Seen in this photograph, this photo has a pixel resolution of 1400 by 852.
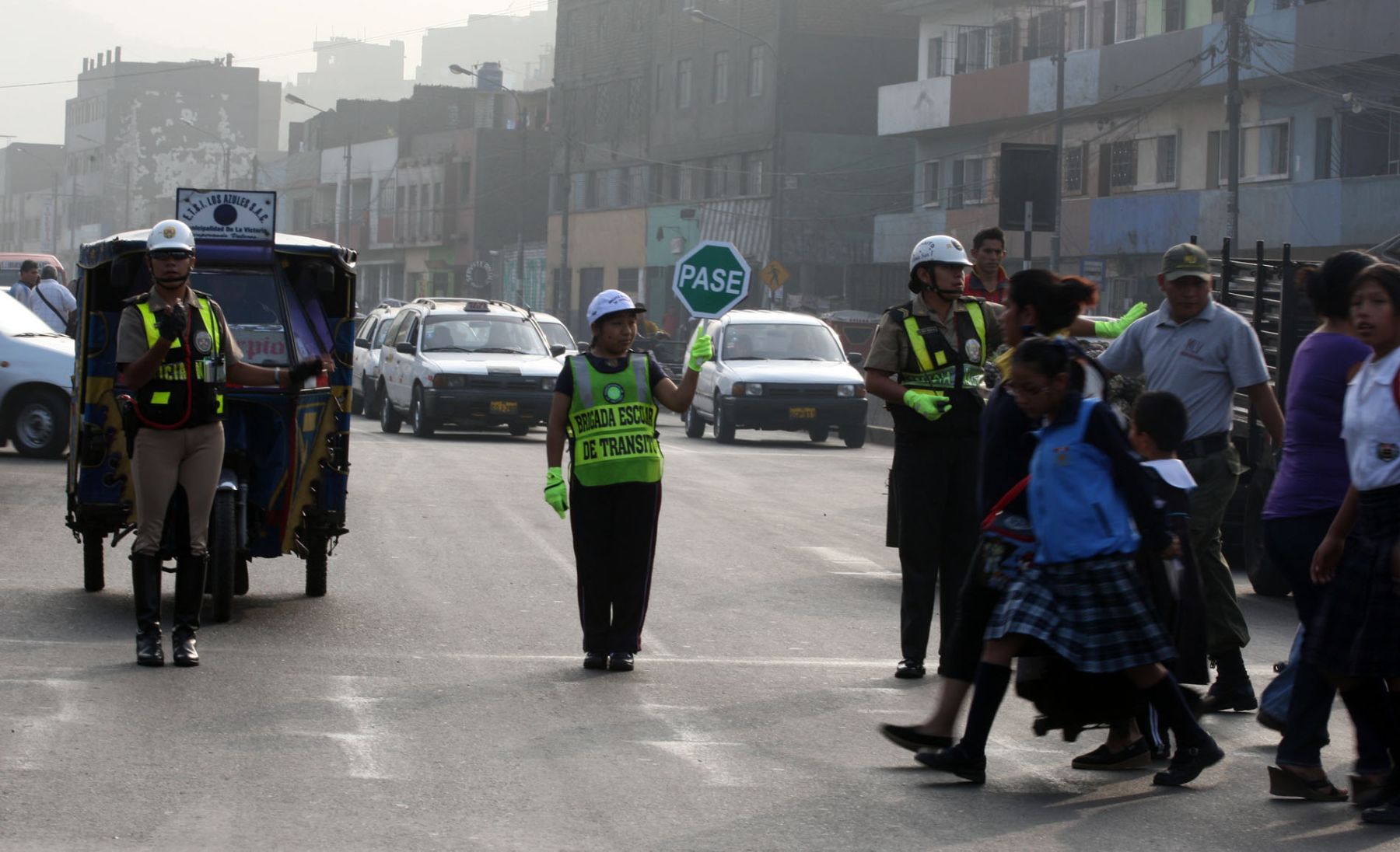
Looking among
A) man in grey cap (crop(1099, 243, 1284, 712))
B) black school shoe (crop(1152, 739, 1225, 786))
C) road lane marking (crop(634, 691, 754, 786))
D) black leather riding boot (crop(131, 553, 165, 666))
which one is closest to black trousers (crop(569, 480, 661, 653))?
road lane marking (crop(634, 691, 754, 786))

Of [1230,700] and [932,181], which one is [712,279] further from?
[932,181]

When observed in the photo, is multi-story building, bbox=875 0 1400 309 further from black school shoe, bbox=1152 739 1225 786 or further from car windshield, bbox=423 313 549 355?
black school shoe, bbox=1152 739 1225 786

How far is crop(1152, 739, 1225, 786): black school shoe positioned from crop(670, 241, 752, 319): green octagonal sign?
2038 cm

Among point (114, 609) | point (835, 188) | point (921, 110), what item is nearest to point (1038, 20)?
point (921, 110)

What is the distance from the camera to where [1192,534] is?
8039mm

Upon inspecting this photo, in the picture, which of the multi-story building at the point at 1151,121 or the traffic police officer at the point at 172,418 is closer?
the traffic police officer at the point at 172,418

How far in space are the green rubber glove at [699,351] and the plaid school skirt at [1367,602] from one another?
134 inches

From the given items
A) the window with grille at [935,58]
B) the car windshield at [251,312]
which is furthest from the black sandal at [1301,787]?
the window with grille at [935,58]

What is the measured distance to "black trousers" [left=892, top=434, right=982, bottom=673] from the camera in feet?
29.5

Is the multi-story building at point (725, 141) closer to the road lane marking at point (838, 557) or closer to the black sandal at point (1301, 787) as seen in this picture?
the road lane marking at point (838, 557)

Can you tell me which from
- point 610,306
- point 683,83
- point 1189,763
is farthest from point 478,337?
point 683,83

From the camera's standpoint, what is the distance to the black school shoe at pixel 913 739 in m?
6.91

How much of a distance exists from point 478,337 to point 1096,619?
21.5 meters

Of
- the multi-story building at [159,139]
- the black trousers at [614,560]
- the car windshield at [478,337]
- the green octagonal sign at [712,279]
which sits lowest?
the black trousers at [614,560]
